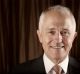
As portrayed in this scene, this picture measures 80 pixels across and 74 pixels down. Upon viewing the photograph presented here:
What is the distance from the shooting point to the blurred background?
4.15ft

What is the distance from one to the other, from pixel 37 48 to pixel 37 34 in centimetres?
6

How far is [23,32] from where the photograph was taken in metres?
1.28

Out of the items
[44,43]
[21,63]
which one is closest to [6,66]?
[21,63]

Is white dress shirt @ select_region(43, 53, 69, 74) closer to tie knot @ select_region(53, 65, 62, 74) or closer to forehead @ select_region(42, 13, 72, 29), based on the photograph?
tie knot @ select_region(53, 65, 62, 74)

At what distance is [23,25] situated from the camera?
50.0 inches

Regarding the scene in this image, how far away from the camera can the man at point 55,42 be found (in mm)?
1241

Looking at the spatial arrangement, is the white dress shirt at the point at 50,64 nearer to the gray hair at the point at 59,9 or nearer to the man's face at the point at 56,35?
the man's face at the point at 56,35

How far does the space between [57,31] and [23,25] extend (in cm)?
15

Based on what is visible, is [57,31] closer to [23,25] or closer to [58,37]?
[58,37]

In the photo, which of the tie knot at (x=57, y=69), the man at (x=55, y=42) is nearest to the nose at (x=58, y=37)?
the man at (x=55, y=42)

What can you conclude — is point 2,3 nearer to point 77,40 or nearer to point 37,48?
point 37,48

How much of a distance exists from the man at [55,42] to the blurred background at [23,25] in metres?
0.02

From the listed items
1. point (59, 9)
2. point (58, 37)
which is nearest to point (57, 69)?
point (58, 37)

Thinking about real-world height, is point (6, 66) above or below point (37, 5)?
below
